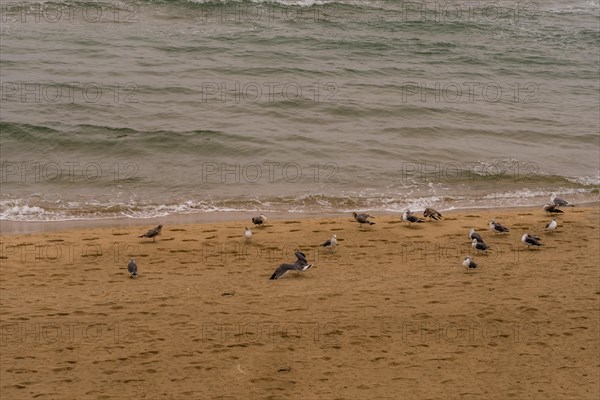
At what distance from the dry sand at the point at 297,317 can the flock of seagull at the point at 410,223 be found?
5.9 inches

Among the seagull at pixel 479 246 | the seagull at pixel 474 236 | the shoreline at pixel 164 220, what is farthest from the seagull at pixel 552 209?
the seagull at pixel 479 246

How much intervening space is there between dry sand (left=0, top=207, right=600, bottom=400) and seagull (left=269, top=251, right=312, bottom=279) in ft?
0.39

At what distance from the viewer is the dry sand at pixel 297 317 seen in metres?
9.99

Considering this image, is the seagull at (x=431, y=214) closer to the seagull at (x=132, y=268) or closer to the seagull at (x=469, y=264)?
the seagull at (x=469, y=264)

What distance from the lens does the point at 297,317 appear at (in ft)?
38.0

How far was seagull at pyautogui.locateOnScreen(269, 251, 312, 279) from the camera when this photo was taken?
13.1m

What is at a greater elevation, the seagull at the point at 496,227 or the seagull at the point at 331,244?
the seagull at the point at 496,227

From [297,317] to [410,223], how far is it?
5549 mm

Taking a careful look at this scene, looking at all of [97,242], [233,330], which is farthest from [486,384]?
[97,242]

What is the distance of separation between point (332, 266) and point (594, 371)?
4.83m

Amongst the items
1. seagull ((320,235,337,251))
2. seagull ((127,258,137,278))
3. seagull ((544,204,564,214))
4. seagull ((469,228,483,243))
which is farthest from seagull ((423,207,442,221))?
seagull ((127,258,137,278))

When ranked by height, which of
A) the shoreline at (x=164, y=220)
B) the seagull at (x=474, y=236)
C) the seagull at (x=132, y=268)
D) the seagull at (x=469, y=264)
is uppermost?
the seagull at (x=474, y=236)

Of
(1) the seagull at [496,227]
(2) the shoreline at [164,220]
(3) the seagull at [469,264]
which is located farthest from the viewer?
(2) the shoreline at [164,220]

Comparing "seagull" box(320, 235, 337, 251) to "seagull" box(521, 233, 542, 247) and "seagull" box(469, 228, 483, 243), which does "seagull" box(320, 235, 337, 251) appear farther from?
"seagull" box(521, 233, 542, 247)
